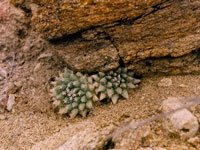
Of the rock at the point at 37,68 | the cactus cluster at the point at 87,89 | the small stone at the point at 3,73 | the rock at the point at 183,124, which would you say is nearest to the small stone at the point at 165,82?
the cactus cluster at the point at 87,89

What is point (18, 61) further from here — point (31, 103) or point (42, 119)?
point (42, 119)

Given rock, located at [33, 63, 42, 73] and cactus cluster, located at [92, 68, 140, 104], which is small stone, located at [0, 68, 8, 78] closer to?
rock, located at [33, 63, 42, 73]

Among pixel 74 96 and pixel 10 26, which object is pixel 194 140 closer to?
pixel 74 96

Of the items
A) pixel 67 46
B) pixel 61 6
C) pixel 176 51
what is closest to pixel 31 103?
pixel 67 46

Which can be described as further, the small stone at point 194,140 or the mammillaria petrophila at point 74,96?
the mammillaria petrophila at point 74,96

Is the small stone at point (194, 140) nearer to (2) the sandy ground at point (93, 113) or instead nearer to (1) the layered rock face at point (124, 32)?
(2) the sandy ground at point (93, 113)

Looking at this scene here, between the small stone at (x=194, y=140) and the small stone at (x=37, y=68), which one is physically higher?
the small stone at (x=37, y=68)
